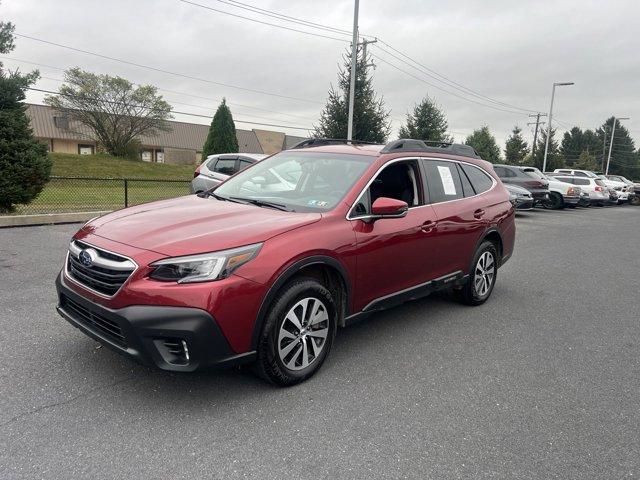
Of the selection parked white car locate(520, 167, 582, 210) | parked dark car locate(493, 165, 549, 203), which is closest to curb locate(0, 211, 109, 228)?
parked dark car locate(493, 165, 549, 203)

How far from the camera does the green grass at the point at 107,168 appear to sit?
2742cm

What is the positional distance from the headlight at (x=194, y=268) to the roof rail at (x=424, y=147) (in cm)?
202

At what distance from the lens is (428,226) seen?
434cm

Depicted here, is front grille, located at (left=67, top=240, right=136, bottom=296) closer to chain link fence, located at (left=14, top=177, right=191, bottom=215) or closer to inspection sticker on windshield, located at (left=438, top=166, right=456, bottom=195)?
inspection sticker on windshield, located at (left=438, top=166, right=456, bottom=195)

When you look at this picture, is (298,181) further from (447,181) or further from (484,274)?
(484,274)

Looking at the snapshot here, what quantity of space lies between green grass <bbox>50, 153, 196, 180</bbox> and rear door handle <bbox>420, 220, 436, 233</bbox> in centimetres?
2639

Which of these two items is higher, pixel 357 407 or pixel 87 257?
pixel 87 257

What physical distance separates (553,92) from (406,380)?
40.5m

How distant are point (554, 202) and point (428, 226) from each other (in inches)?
783

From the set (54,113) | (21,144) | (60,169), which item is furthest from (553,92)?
(54,113)

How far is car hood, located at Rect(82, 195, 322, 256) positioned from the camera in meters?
2.90

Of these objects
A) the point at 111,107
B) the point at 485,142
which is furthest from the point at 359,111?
the point at 485,142

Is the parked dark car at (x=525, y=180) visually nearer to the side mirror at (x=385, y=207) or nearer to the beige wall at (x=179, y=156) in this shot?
the side mirror at (x=385, y=207)

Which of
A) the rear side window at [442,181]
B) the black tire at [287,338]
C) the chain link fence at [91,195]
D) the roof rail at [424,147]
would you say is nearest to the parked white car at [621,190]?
the chain link fence at [91,195]
